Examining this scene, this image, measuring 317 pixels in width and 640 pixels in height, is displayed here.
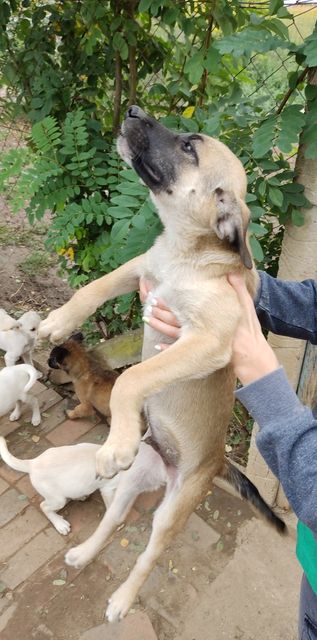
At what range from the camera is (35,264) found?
5852 mm

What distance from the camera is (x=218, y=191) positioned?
7.06 feet

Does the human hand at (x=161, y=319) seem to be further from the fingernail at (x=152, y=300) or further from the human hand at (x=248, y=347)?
the human hand at (x=248, y=347)

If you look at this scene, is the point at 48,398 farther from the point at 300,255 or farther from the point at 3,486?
the point at 300,255

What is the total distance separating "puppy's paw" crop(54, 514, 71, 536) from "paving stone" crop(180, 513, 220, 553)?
2.34 ft

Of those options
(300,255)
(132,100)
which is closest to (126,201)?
(300,255)

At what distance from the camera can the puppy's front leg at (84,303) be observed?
2406 mm

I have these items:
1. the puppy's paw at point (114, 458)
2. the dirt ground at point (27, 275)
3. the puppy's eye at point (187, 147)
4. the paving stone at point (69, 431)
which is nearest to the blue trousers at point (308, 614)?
the puppy's paw at point (114, 458)

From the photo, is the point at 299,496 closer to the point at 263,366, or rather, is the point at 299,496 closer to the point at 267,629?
the point at 263,366

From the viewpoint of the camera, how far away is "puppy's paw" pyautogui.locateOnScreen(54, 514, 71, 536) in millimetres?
2975

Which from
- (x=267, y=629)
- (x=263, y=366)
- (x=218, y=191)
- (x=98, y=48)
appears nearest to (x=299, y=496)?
(x=263, y=366)

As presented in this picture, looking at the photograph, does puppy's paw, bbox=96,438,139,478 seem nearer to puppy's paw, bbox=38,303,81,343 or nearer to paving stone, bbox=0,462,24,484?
puppy's paw, bbox=38,303,81,343

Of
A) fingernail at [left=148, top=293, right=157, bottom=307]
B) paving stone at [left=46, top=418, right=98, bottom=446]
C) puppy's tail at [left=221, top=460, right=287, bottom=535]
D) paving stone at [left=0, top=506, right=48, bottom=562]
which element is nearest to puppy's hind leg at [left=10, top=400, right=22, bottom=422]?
paving stone at [left=46, top=418, right=98, bottom=446]

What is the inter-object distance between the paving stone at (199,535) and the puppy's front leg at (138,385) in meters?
1.43

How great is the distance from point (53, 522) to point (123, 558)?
0.49 metres
